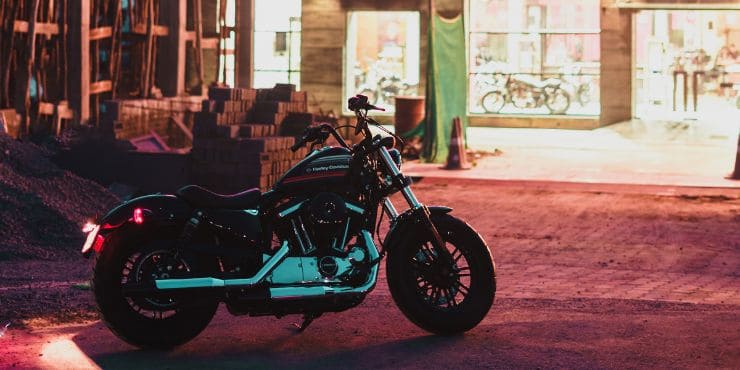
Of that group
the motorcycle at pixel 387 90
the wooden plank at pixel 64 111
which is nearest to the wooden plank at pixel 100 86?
the wooden plank at pixel 64 111

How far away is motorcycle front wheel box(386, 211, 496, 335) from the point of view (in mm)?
8086

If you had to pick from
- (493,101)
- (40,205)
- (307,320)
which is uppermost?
(493,101)

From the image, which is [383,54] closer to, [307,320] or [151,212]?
[307,320]

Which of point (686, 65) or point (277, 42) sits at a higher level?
point (277, 42)

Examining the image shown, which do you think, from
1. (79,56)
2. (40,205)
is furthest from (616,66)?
(40,205)

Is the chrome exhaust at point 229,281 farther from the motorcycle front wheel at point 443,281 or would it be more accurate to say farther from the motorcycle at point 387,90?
the motorcycle at point 387,90

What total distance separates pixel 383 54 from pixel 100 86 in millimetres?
10573

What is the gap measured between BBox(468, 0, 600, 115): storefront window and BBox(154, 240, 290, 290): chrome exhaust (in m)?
20.7

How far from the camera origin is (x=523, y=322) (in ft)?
27.9

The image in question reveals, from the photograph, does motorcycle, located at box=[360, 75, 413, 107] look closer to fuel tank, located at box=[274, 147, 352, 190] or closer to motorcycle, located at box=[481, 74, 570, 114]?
motorcycle, located at box=[481, 74, 570, 114]

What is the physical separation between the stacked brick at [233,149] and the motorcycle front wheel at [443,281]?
25.4 feet

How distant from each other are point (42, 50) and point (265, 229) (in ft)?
35.3

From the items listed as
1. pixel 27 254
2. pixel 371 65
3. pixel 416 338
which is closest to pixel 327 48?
pixel 371 65

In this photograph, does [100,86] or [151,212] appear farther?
[100,86]
